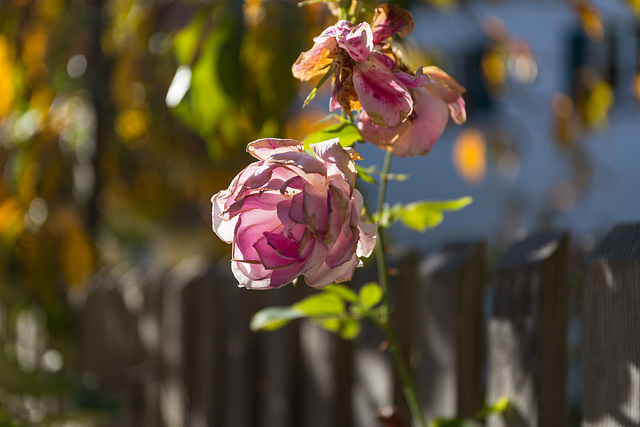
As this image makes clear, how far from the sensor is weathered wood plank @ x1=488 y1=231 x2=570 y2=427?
88 centimetres

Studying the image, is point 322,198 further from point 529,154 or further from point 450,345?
point 529,154

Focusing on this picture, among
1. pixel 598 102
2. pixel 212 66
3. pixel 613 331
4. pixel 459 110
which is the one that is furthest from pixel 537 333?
pixel 598 102

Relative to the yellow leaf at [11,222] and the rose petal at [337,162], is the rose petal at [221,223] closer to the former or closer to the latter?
the rose petal at [337,162]

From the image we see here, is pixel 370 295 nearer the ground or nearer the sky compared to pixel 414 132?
nearer the ground

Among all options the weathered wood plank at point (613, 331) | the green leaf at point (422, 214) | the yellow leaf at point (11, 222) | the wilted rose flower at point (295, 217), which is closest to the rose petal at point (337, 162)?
the wilted rose flower at point (295, 217)

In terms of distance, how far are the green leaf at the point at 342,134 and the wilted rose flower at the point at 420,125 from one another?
0.03ft

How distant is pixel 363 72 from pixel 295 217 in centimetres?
13

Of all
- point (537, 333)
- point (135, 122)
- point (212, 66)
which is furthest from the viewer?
point (135, 122)

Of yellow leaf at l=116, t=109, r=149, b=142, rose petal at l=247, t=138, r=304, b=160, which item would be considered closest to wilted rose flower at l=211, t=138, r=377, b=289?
rose petal at l=247, t=138, r=304, b=160

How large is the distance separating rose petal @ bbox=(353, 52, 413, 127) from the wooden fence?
1.38ft

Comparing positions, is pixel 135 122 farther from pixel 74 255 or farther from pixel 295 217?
pixel 295 217

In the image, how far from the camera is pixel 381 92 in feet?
1.56

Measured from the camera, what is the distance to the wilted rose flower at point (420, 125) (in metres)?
0.56

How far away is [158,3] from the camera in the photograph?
1810mm
